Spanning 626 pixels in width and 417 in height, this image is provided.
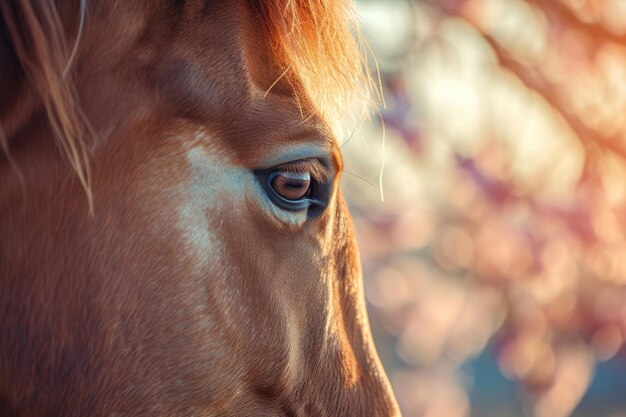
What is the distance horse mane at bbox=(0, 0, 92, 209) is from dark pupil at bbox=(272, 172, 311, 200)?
363 millimetres

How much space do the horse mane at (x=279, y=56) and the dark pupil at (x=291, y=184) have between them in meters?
0.17

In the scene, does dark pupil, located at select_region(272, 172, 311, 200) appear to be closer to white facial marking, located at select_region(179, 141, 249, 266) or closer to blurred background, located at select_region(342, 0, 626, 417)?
white facial marking, located at select_region(179, 141, 249, 266)

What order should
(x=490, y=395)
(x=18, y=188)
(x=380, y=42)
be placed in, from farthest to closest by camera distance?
→ (x=490, y=395) → (x=380, y=42) → (x=18, y=188)

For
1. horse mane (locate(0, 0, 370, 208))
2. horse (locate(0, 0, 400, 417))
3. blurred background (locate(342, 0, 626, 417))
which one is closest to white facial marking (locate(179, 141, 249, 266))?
horse (locate(0, 0, 400, 417))

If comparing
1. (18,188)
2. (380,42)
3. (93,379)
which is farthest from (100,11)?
(380,42)

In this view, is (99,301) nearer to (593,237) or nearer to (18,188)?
(18,188)

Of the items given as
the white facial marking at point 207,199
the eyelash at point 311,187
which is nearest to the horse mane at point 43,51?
the white facial marking at point 207,199

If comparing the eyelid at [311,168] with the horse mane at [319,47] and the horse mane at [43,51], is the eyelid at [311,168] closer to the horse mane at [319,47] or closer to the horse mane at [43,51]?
the horse mane at [319,47]

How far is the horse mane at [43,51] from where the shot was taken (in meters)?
1.21

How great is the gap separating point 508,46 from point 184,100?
2873mm

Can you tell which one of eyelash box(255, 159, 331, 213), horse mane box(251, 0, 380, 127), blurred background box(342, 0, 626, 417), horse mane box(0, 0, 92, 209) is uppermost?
horse mane box(0, 0, 92, 209)

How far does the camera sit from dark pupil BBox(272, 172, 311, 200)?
4.75 feet

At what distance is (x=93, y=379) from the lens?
1347 millimetres

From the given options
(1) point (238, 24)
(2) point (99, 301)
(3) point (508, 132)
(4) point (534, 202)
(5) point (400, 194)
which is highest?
(1) point (238, 24)
